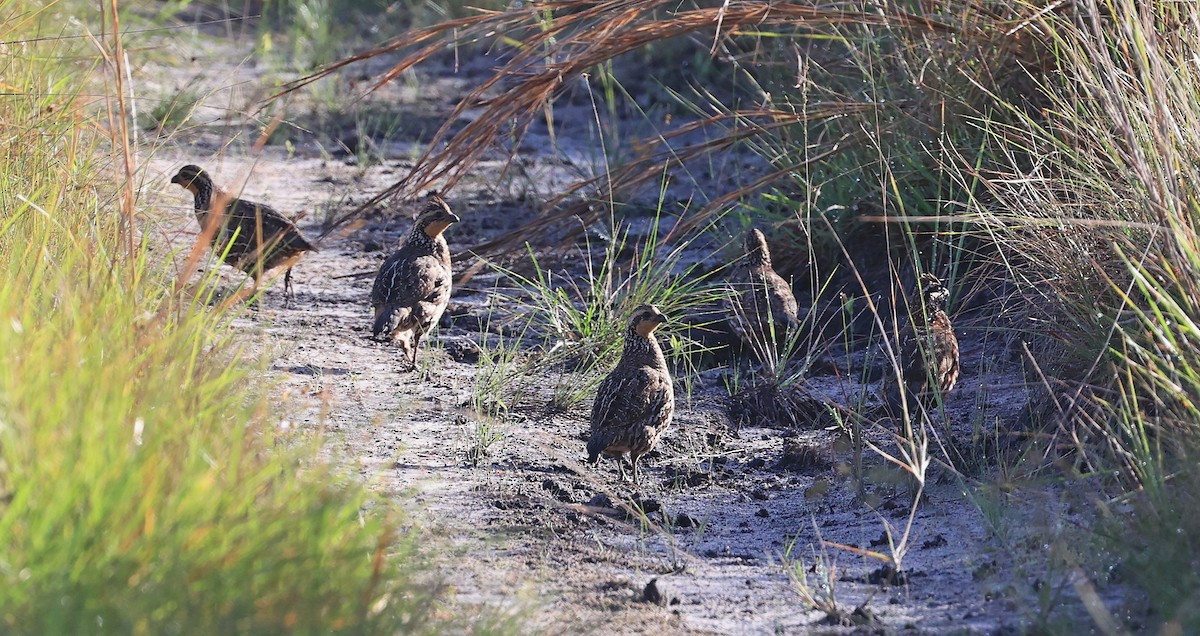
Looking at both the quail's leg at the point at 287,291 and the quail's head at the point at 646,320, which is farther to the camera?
the quail's leg at the point at 287,291

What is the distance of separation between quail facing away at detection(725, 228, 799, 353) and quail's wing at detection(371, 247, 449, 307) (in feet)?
4.98

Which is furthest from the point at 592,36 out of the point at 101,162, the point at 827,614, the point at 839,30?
the point at 827,614

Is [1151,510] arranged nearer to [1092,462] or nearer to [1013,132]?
[1092,462]

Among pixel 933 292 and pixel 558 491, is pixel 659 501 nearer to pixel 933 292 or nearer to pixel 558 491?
pixel 558 491

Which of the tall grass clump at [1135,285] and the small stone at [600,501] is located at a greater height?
the tall grass clump at [1135,285]

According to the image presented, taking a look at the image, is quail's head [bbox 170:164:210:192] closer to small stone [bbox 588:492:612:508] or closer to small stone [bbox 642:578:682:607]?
small stone [bbox 588:492:612:508]

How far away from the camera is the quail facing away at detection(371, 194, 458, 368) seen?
6.73m

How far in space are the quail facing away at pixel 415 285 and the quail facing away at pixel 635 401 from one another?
1.20 metres

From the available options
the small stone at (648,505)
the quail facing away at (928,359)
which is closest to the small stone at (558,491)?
the small stone at (648,505)

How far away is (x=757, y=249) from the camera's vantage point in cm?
716

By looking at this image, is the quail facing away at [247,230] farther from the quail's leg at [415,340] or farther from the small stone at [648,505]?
the small stone at [648,505]

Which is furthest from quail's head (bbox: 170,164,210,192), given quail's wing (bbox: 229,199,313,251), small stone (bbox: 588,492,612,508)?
small stone (bbox: 588,492,612,508)

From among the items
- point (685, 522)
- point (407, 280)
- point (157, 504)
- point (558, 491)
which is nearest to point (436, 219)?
point (407, 280)

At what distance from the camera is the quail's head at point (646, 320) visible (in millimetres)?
6055
